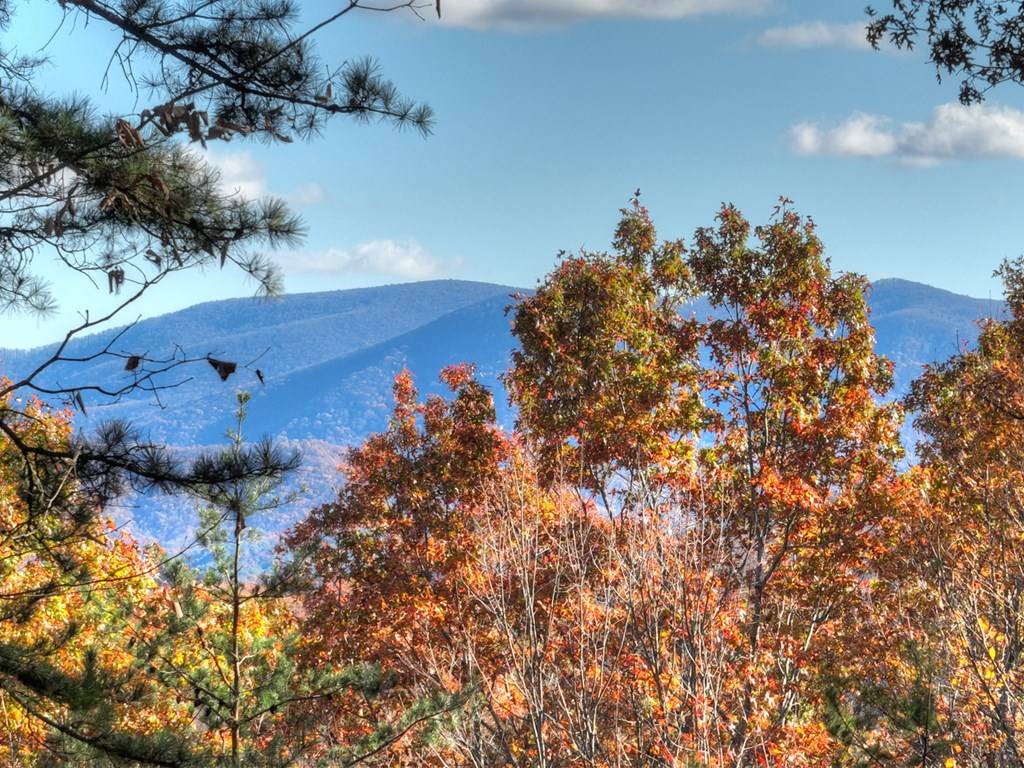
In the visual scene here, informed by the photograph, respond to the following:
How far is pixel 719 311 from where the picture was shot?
583 inches

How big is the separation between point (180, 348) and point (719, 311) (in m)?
11.1

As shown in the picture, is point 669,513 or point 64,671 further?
point 669,513

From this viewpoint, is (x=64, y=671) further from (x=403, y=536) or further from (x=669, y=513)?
(x=403, y=536)

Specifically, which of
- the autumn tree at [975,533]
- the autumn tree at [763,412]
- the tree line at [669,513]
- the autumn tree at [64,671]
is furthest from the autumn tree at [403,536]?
the autumn tree at [64,671]

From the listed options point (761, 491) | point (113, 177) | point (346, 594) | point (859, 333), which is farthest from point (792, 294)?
point (113, 177)

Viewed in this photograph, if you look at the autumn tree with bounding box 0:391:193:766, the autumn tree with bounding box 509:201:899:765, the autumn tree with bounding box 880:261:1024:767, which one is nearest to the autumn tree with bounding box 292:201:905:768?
the autumn tree with bounding box 509:201:899:765

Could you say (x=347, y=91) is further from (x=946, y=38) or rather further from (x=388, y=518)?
(x=388, y=518)

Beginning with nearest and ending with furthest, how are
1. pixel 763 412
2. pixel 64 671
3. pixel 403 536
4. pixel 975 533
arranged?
pixel 64 671
pixel 975 533
pixel 763 412
pixel 403 536

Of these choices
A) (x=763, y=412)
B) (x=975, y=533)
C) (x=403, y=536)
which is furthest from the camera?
(x=403, y=536)

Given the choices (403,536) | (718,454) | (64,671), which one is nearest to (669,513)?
(64,671)

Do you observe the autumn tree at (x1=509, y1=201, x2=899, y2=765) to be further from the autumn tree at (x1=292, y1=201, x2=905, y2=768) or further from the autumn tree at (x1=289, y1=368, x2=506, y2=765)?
the autumn tree at (x1=289, y1=368, x2=506, y2=765)

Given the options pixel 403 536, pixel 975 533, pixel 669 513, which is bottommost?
pixel 403 536

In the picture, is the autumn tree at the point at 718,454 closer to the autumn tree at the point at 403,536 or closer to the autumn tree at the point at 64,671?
the autumn tree at the point at 403,536

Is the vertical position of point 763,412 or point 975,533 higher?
point 763,412
